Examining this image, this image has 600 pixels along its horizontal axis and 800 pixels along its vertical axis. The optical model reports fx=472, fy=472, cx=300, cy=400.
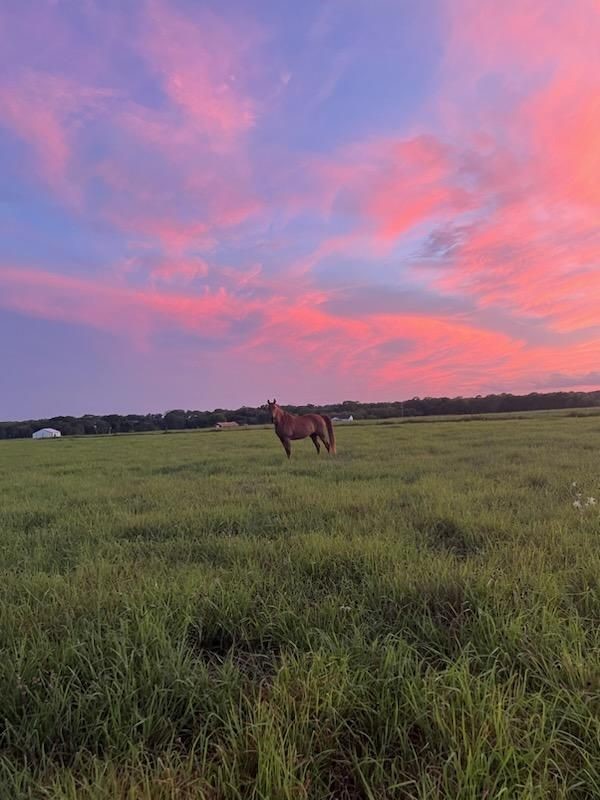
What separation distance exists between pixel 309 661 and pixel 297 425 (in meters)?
13.0

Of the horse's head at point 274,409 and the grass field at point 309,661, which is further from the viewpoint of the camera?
the horse's head at point 274,409

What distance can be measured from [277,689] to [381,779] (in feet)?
1.86

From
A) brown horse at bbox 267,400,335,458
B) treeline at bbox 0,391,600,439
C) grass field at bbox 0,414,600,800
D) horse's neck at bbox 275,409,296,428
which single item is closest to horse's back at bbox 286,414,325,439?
brown horse at bbox 267,400,335,458

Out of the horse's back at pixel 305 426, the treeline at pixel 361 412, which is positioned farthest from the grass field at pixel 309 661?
the treeline at pixel 361 412

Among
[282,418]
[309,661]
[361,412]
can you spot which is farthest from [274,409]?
[361,412]

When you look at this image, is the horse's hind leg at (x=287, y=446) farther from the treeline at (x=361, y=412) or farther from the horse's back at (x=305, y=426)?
the treeline at (x=361, y=412)

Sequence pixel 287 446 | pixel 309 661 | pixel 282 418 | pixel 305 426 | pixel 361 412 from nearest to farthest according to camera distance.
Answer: pixel 309 661, pixel 287 446, pixel 282 418, pixel 305 426, pixel 361 412

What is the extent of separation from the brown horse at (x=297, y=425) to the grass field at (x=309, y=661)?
381 inches

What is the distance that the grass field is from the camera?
1709 mm

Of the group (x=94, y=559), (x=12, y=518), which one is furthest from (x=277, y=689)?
(x=12, y=518)

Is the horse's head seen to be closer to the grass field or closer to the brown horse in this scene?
the brown horse

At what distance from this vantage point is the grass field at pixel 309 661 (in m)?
1.71

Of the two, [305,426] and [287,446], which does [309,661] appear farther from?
[305,426]

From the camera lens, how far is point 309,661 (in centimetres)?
242
